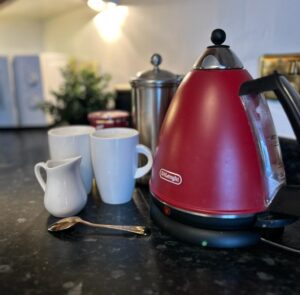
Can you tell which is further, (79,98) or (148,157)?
(79,98)

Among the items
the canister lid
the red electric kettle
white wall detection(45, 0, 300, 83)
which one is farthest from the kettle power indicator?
white wall detection(45, 0, 300, 83)

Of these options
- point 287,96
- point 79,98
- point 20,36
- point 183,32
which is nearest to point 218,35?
point 287,96

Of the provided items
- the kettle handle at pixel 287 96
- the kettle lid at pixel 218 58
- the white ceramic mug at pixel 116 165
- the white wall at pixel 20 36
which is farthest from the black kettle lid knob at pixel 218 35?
the white wall at pixel 20 36

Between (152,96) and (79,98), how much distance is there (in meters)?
0.53

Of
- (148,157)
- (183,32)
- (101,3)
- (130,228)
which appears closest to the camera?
(130,228)

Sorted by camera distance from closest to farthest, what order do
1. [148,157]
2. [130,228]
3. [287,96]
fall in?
[287,96] → [130,228] → [148,157]

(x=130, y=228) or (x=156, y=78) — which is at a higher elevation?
(x=156, y=78)

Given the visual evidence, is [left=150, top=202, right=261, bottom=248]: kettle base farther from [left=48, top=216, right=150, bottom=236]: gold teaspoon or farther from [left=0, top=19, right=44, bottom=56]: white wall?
[left=0, top=19, right=44, bottom=56]: white wall

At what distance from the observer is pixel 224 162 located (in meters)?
0.42

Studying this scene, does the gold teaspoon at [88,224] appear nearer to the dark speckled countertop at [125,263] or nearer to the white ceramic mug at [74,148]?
the dark speckled countertop at [125,263]

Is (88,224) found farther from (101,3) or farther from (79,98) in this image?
(101,3)

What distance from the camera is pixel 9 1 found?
1.24 meters

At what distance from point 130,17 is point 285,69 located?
0.61 meters

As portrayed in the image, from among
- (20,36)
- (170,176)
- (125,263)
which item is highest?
(20,36)
